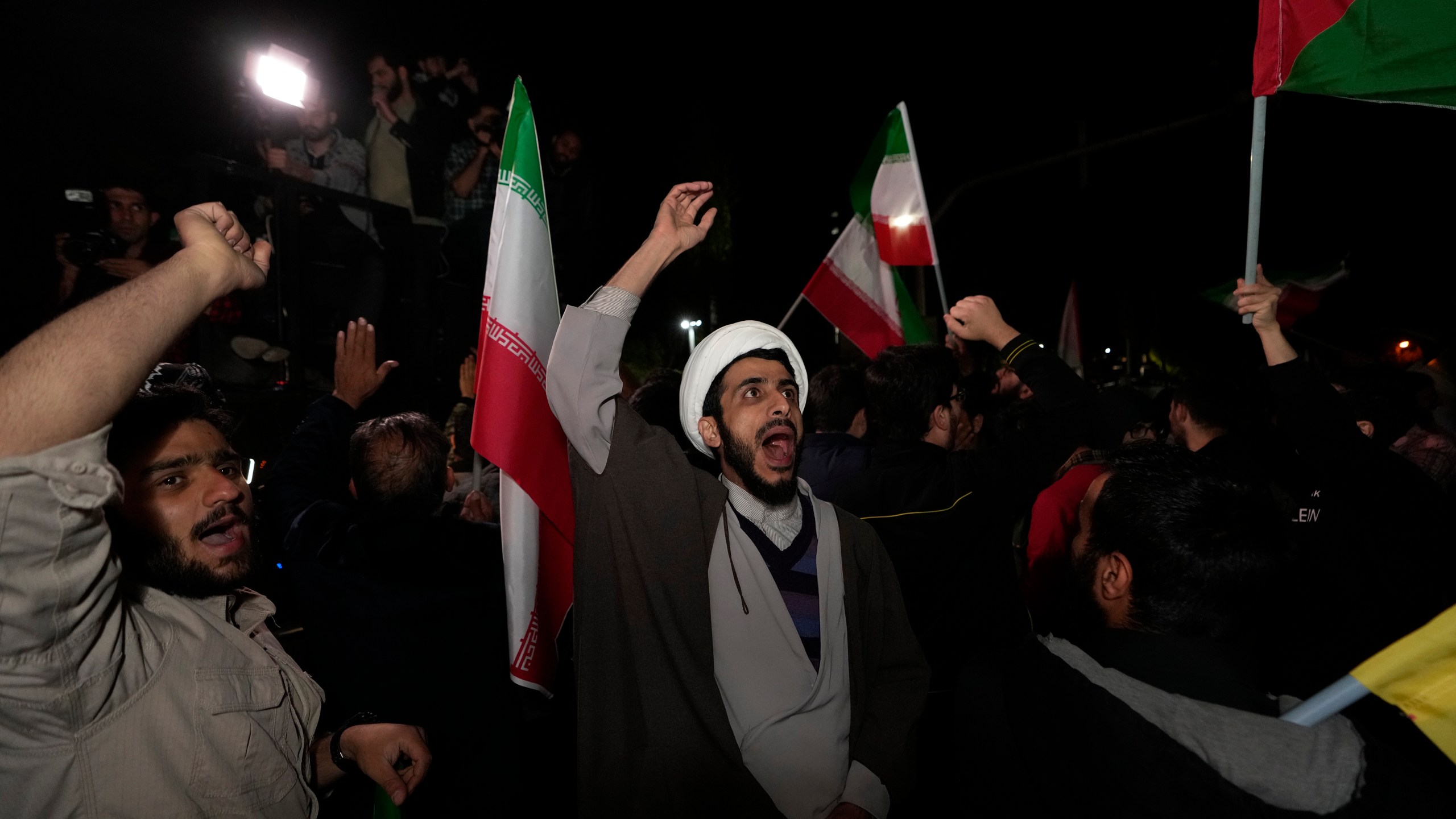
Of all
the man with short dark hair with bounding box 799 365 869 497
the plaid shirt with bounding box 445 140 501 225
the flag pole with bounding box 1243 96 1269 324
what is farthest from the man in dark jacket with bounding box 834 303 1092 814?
the plaid shirt with bounding box 445 140 501 225

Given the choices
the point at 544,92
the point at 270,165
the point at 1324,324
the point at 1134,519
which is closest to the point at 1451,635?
the point at 1134,519

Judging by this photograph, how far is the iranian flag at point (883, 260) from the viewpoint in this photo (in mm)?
4828

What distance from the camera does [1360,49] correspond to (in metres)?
2.24

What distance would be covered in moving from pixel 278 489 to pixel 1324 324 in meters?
22.6

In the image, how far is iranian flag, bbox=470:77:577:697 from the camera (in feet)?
8.08

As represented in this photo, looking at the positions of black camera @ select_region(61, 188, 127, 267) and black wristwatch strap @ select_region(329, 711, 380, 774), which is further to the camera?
black camera @ select_region(61, 188, 127, 267)

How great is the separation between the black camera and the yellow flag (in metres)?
5.51

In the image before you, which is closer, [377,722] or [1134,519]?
[1134,519]

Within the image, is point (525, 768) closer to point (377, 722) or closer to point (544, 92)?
point (377, 722)

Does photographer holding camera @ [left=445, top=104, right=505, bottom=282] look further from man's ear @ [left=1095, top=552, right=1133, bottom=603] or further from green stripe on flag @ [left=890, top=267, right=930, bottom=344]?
man's ear @ [left=1095, top=552, right=1133, bottom=603]

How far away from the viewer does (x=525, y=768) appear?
3.54 meters

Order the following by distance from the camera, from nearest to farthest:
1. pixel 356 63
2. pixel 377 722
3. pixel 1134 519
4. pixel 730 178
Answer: pixel 1134 519
pixel 377 722
pixel 356 63
pixel 730 178

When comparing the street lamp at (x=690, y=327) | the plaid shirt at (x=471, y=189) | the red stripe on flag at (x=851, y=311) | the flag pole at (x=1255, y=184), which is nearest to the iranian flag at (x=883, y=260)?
the red stripe on flag at (x=851, y=311)

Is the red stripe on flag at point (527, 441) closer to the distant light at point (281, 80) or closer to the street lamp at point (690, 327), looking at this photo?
the distant light at point (281, 80)
